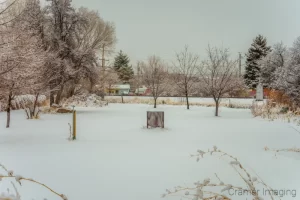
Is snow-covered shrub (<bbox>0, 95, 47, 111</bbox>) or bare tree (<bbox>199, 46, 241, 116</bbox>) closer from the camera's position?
snow-covered shrub (<bbox>0, 95, 47, 111</bbox>)

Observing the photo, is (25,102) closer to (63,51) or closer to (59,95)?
(59,95)

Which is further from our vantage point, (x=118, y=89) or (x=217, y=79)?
(x=217, y=79)

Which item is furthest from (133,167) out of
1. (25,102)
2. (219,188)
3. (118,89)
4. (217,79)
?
(217,79)

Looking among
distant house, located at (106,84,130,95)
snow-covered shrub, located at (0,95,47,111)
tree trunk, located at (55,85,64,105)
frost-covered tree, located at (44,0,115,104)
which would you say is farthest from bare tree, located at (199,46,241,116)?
snow-covered shrub, located at (0,95,47,111)

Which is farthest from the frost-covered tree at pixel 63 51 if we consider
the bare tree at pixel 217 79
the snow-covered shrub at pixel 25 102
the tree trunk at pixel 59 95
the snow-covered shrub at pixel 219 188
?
the snow-covered shrub at pixel 219 188

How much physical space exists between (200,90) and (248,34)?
3.40 m

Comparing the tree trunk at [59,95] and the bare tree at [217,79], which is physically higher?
the bare tree at [217,79]

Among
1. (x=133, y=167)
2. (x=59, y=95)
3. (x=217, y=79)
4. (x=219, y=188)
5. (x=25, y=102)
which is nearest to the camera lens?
(x=219, y=188)

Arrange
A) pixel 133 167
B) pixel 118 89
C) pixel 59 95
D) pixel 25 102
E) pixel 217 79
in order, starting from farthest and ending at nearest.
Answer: pixel 217 79, pixel 59 95, pixel 118 89, pixel 25 102, pixel 133 167

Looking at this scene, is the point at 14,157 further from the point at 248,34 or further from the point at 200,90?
the point at 200,90

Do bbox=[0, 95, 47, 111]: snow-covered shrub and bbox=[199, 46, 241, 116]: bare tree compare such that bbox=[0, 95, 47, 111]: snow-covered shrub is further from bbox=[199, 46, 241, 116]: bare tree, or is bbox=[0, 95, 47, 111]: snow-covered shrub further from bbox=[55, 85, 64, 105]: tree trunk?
bbox=[199, 46, 241, 116]: bare tree

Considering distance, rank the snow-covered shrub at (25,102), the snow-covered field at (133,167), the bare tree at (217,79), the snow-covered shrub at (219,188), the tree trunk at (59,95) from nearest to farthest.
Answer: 1. the snow-covered shrub at (219,188)
2. the snow-covered field at (133,167)
3. the snow-covered shrub at (25,102)
4. the bare tree at (217,79)
5. the tree trunk at (59,95)

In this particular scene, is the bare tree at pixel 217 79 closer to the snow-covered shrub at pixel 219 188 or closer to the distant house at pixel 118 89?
the distant house at pixel 118 89

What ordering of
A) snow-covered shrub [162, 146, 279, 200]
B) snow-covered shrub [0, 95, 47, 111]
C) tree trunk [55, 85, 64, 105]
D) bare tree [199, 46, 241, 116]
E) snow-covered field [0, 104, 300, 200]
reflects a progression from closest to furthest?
snow-covered shrub [162, 146, 279, 200] < snow-covered field [0, 104, 300, 200] < snow-covered shrub [0, 95, 47, 111] < bare tree [199, 46, 241, 116] < tree trunk [55, 85, 64, 105]
